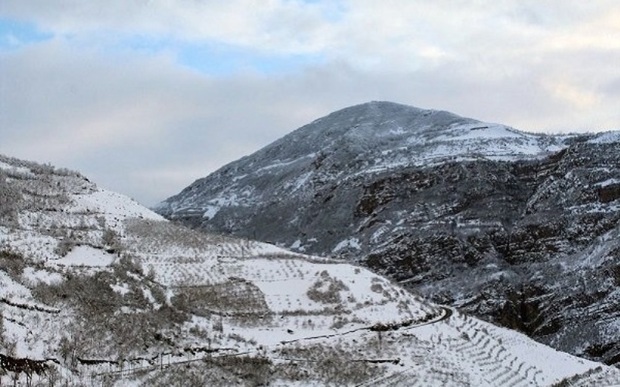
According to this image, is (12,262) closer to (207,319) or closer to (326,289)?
(207,319)

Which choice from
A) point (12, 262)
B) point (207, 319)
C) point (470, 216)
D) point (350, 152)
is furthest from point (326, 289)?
point (350, 152)

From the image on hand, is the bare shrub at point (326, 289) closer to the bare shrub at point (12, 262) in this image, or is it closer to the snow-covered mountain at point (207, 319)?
the snow-covered mountain at point (207, 319)

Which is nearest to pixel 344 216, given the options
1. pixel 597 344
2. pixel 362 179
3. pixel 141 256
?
pixel 362 179

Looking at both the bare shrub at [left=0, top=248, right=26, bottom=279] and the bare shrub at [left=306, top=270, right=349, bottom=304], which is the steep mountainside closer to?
the bare shrub at [left=306, top=270, right=349, bottom=304]

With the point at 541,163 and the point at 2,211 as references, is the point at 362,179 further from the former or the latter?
the point at 2,211

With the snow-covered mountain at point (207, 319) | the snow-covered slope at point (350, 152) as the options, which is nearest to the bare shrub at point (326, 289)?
the snow-covered mountain at point (207, 319)

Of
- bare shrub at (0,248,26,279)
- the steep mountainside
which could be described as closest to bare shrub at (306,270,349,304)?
bare shrub at (0,248,26,279)
